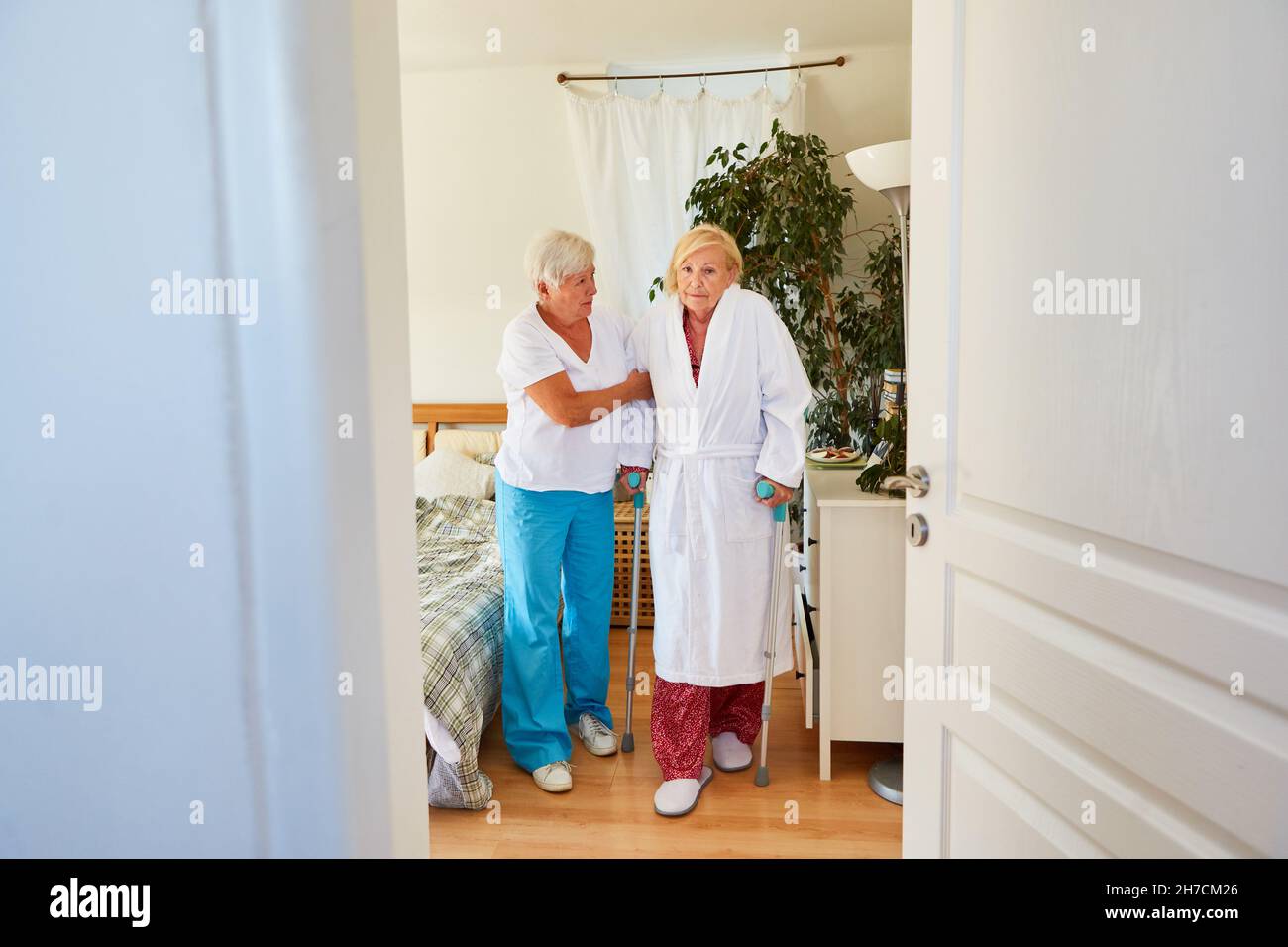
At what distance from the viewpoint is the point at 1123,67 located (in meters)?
1.04

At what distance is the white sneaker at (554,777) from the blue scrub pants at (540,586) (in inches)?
1.0

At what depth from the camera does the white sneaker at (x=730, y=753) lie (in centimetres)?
272

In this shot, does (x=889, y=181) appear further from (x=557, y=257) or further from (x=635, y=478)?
(x=635, y=478)

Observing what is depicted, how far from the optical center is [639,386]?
272cm

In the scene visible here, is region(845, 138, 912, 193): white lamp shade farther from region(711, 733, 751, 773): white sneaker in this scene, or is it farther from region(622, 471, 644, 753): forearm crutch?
region(711, 733, 751, 773): white sneaker

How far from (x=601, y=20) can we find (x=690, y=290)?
5.95 feet

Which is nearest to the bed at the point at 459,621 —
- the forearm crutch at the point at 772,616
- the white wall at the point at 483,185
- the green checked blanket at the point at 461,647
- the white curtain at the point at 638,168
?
the green checked blanket at the point at 461,647
